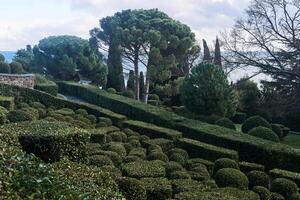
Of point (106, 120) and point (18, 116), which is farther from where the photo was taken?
point (106, 120)

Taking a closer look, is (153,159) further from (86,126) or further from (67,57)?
(67,57)

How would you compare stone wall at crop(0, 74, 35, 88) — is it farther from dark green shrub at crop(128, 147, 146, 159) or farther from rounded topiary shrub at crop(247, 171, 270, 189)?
rounded topiary shrub at crop(247, 171, 270, 189)

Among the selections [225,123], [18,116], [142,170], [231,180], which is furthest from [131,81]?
[142,170]

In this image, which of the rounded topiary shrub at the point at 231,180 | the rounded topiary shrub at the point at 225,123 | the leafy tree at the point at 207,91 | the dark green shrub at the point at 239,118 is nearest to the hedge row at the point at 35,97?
the leafy tree at the point at 207,91

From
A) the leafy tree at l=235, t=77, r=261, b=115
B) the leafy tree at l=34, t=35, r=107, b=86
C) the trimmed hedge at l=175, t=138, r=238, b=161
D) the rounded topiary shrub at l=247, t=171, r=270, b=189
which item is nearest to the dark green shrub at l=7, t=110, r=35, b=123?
the trimmed hedge at l=175, t=138, r=238, b=161

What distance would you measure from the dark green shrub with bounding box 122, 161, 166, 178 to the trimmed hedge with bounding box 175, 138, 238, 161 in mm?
3966

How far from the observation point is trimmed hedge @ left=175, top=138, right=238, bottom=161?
45.4 ft

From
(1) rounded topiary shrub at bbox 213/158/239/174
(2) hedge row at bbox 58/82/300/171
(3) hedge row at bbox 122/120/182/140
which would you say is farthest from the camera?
(3) hedge row at bbox 122/120/182/140

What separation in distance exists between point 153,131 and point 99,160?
20.7 ft

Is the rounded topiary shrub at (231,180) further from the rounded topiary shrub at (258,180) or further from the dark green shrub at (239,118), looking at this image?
the dark green shrub at (239,118)

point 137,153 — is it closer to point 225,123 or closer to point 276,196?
point 276,196

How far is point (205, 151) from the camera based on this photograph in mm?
14289

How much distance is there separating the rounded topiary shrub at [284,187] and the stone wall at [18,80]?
15642mm

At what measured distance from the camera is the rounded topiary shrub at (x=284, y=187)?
35.9ft
